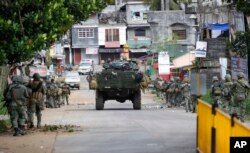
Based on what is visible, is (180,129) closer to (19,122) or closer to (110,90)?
(19,122)

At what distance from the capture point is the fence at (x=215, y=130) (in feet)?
32.1

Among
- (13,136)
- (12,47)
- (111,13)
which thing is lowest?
(13,136)

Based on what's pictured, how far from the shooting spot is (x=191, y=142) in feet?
57.2

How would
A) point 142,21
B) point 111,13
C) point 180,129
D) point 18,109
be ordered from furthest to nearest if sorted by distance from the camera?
1. point 111,13
2. point 142,21
3. point 180,129
4. point 18,109

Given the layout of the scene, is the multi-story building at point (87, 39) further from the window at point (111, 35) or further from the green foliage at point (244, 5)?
the green foliage at point (244, 5)

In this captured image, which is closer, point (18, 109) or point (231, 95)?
point (18, 109)

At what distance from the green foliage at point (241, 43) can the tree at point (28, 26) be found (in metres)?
3.64

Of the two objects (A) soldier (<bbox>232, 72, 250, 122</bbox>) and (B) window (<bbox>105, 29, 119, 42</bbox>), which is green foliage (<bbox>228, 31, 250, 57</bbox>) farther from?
(B) window (<bbox>105, 29, 119, 42</bbox>)

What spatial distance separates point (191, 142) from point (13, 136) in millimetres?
5229

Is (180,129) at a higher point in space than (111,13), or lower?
lower

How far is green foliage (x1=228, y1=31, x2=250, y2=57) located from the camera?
15477mm

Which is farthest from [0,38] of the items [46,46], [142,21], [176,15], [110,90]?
[142,21]

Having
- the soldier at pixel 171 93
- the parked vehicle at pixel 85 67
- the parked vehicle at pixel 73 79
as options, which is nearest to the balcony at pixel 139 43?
the parked vehicle at pixel 85 67

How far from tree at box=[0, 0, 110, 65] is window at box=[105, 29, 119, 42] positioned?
78.7m
